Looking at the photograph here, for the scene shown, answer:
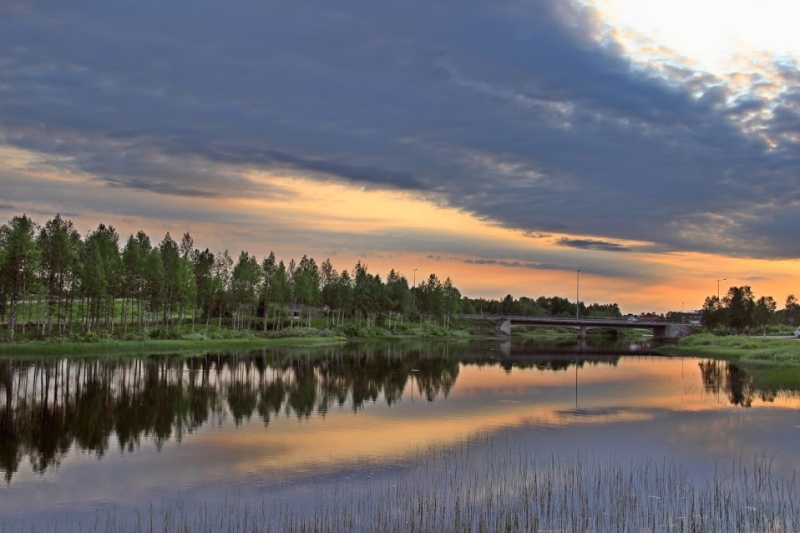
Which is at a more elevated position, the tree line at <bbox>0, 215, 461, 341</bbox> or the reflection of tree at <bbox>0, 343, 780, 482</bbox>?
the tree line at <bbox>0, 215, 461, 341</bbox>

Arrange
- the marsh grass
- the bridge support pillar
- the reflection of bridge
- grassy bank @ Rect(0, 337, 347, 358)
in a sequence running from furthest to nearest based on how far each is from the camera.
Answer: the bridge support pillar < the reflection of bridge < grassy bank @ Rect(0, 337, 347, 358) < the marsh grass

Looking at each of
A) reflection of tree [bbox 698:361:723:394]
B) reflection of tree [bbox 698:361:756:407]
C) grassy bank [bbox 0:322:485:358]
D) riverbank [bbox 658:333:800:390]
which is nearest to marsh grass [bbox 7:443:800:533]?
reflection of tree [bbox 698:361:756:407]

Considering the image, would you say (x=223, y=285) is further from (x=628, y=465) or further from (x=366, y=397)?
(x=628, y=465)

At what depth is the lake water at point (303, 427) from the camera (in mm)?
22484

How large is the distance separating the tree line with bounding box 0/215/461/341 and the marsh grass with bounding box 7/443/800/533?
65335 millimetres

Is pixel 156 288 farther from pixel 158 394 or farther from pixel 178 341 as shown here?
pixel 158 394

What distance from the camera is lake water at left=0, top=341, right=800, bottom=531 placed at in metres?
22.5

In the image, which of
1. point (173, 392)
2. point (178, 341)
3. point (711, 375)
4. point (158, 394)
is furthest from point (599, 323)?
point (158, 394)

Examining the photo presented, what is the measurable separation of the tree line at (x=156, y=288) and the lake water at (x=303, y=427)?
24.6 meters

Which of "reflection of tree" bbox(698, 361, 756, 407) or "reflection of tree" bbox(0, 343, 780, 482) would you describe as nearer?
"reflection of tree" bbox(0, 343, 780, 482)

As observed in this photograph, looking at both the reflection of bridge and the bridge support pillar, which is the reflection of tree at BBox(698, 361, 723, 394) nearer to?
the reflection of bridge

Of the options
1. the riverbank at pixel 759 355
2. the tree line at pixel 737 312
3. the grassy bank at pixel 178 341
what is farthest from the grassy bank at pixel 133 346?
the tree line at pixel 737 312

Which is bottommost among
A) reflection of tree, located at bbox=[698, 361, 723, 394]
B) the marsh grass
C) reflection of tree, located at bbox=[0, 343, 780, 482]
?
reflection of tree, located at bbox=[698, 361, 723, 394]

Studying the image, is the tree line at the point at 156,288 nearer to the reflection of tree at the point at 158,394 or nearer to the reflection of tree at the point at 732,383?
the reflection of tree at the point at 158,394
